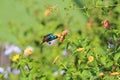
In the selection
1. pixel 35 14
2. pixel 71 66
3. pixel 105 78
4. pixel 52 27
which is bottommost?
pixel 105 78

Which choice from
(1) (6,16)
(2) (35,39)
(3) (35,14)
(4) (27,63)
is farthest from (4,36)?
(4) (27,63)

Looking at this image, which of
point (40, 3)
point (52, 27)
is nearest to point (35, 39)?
point (52, 27)

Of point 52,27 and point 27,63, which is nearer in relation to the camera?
point 27,63

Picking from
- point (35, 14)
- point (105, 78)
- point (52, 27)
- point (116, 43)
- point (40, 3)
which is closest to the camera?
point (105, 78)

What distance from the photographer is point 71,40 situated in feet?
11.8

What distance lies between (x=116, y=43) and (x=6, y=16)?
399 cm

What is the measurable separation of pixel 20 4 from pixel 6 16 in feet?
0.96

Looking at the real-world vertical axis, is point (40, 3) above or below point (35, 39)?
above

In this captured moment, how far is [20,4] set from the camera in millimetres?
7309

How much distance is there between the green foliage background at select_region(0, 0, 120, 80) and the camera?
353 cm

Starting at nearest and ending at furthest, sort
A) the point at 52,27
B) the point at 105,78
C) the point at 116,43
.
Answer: the point at 105,78 → the point at 116,43 → the point at 52,27

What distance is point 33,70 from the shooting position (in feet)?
12.6

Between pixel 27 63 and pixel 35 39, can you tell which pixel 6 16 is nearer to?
pixel 35 39

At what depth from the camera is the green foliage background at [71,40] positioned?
3532 mm
